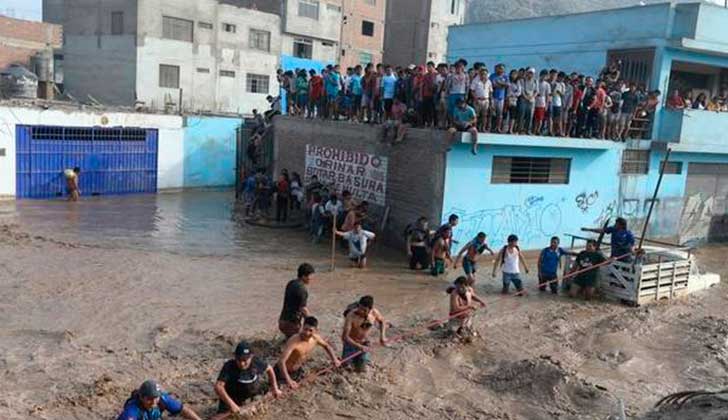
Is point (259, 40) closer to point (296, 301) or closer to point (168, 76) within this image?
point (168, 76)

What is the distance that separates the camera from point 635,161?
20.1 m

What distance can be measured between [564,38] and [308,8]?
24.6 meters

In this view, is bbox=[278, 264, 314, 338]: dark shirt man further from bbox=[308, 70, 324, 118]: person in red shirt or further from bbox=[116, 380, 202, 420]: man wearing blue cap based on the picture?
bbox=[308, 70, 324, 118]: person in red shirt

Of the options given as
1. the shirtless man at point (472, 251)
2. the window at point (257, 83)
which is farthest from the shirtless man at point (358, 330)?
the window at point (257, 83)

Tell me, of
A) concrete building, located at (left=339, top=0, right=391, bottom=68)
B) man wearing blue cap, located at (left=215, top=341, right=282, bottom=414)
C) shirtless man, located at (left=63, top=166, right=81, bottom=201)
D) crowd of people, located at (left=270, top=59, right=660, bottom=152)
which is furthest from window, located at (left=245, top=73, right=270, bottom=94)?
man wearing blue cap, located at (left=215, top=341, right=282, bottom=414)

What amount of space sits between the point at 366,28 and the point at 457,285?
143 ft

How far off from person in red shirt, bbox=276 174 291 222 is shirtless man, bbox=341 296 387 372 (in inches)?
436

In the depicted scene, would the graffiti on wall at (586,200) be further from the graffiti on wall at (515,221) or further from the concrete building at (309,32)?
the concrete building at (309,32)

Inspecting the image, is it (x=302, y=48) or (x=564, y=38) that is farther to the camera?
(x=302, y=48)

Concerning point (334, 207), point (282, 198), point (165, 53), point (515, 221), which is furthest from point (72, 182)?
point (165, 53)

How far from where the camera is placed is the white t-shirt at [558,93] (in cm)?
1665

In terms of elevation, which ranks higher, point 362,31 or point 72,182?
point 362,31

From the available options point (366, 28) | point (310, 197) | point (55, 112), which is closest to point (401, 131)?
point (310, 197)

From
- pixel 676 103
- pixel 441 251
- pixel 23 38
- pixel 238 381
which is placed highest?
pixel 23 38
